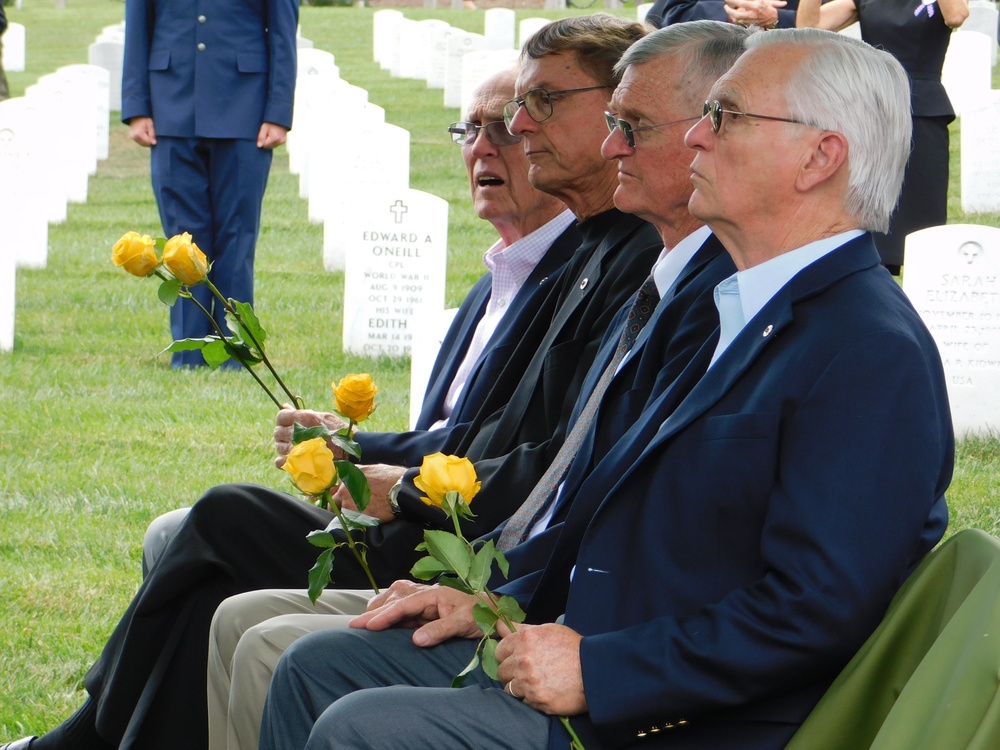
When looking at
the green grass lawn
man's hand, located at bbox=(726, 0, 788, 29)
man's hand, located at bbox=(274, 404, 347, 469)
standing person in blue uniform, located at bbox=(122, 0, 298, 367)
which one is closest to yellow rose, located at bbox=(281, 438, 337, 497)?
man's hand, located at bbox=(274, 404, 347, 469)

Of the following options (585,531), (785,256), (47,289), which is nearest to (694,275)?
(785,256)

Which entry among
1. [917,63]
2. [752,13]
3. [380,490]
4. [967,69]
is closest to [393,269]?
[752,13]

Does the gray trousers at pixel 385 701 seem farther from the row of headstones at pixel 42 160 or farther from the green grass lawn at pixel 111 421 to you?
the row of headstones at pixel 42 160

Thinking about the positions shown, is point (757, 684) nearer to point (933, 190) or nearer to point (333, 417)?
point (333, 417)

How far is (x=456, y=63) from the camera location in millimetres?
19312

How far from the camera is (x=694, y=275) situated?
9.41 feet

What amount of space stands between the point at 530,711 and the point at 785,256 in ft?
2.86

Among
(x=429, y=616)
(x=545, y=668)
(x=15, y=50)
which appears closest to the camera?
(x=545, y=668)

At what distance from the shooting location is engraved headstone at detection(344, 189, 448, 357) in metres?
7.77

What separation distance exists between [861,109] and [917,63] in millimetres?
4512

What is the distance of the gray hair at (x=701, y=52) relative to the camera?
3.02m

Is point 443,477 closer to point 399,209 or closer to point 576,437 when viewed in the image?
point 576,437

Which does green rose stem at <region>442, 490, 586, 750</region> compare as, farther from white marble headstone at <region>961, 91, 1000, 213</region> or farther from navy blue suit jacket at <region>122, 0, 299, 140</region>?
white marble headstone at <region>961, 91, 1000, 213</region>

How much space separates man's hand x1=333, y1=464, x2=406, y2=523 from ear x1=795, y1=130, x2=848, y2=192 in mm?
1318
